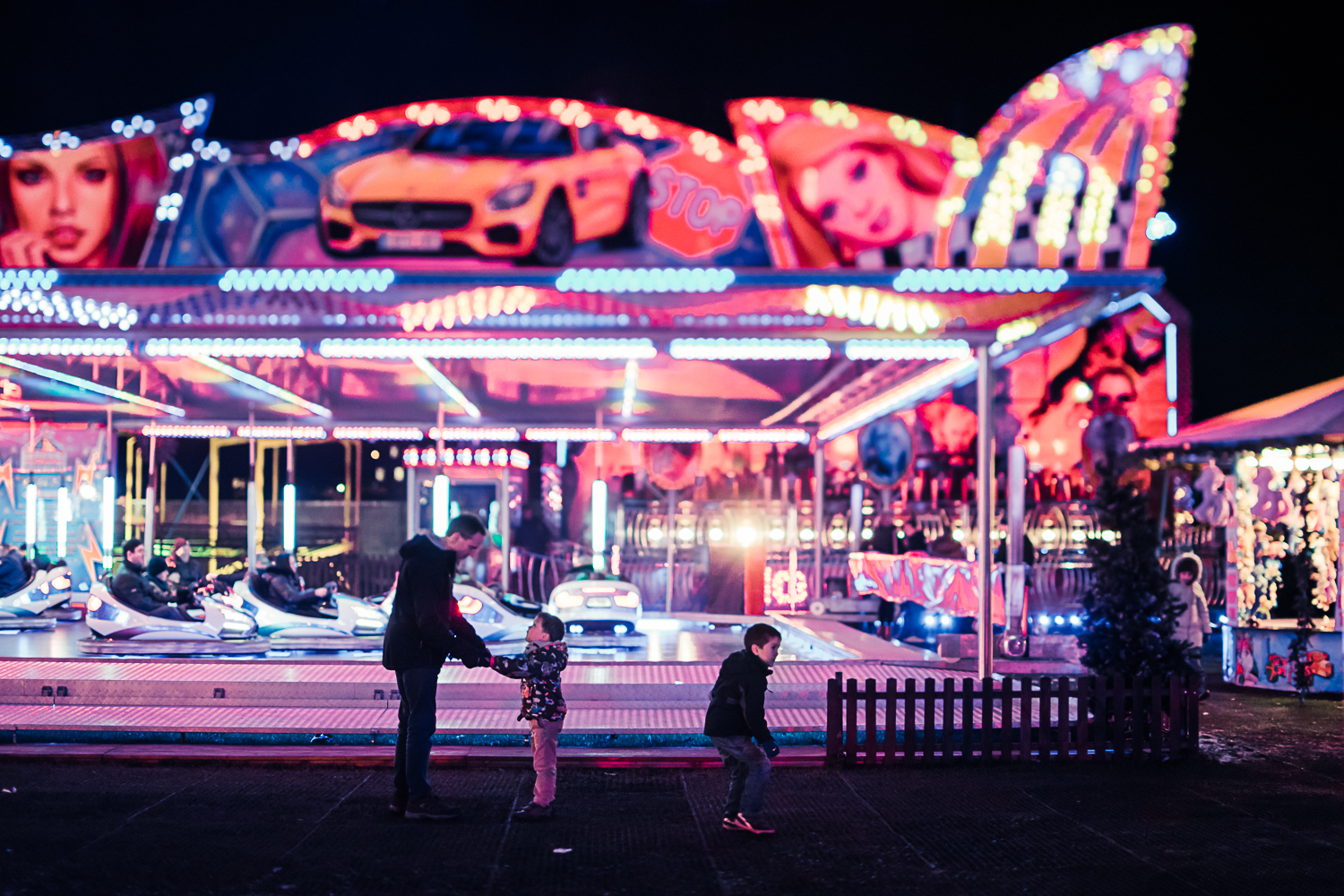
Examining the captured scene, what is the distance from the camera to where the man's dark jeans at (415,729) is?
5480mm

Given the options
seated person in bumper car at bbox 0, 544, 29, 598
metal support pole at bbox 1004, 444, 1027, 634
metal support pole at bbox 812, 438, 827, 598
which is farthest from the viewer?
metal support pole at bbox 812, 438, 827, 598

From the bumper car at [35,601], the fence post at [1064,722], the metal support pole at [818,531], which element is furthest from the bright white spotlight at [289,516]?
the fence post at [1064,722]

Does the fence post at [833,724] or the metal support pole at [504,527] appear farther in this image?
the metal support pole at [504,527]

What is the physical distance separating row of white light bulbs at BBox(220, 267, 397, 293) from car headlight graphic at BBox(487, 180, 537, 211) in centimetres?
87

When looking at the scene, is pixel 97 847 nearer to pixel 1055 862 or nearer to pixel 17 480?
pixel 1055 862

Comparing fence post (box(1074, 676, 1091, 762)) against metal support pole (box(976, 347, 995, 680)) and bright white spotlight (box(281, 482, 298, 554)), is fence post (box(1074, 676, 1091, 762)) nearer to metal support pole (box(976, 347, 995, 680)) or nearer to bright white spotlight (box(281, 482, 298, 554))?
metal support pole (box(976, 347, 995, 680))

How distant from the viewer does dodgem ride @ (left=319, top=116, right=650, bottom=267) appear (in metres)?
7.66

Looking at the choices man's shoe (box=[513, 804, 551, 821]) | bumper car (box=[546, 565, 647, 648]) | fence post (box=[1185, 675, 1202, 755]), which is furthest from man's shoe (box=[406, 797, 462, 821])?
bumper car (box=[546, 565, 647, 648])

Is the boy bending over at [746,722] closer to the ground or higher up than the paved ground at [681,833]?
higher up

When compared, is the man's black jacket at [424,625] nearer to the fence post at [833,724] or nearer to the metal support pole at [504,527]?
the fence post at [833,724]

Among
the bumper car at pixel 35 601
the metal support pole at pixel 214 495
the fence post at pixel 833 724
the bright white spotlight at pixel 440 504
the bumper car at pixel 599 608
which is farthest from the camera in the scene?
the metal support pole at pixel 214 495

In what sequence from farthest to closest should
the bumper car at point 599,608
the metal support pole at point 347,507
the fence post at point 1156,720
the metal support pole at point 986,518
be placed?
the metal support pole at point 347,507 → the bumper car at point 599,608 → the metal support pole at point 986,518 → the fence post at point 1156,720

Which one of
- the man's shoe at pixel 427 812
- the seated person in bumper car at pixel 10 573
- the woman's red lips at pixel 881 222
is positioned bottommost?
the man's shoe at pixel 427 812

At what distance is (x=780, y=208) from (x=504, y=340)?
3.42 meters
